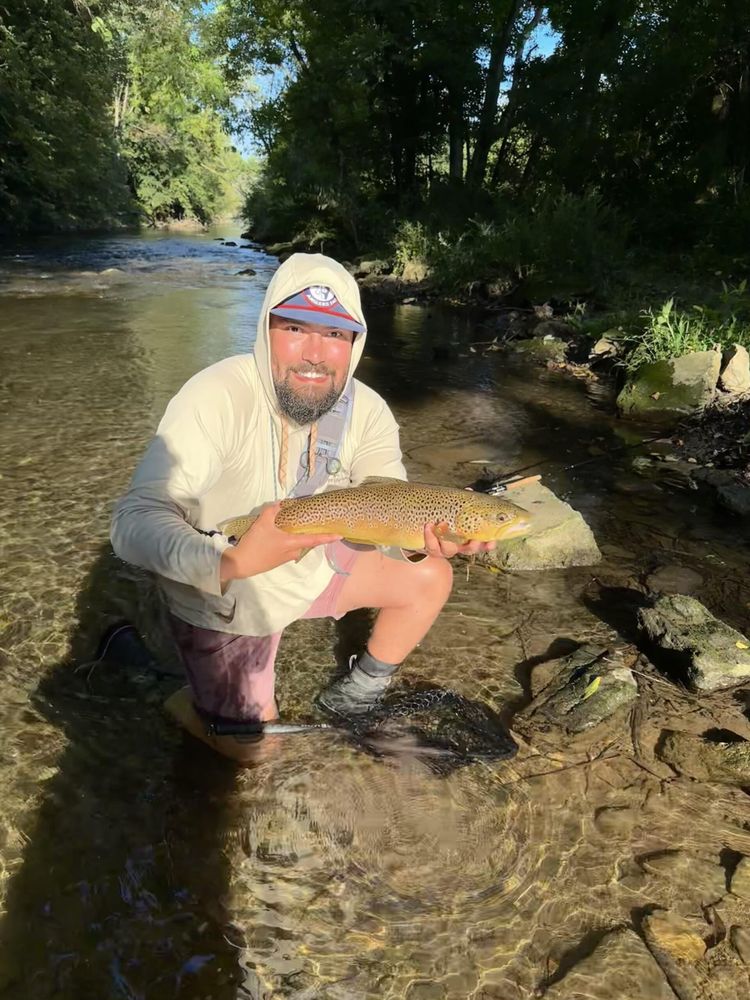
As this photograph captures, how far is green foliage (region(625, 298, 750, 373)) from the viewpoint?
975 cm

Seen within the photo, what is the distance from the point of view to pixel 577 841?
9.11ft

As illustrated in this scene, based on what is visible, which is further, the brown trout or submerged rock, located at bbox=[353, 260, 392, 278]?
submerged rock, located at bbox=[353, 260, 392, 278]

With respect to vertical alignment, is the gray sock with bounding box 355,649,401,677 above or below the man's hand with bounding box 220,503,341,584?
below

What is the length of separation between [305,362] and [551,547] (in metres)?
2.85

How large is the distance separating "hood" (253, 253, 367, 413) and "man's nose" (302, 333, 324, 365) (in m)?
0.17

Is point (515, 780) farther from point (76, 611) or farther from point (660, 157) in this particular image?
point (660, 157)

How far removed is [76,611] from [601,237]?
17.6 metres

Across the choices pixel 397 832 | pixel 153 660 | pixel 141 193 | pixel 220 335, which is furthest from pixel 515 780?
pixel 141 193

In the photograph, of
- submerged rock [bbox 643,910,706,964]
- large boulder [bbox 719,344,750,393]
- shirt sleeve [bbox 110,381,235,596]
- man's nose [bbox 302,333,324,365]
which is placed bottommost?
submerged rock [bbox 643,910,706,964]

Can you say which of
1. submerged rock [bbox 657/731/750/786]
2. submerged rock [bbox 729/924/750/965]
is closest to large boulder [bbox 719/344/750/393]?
submerged rock [bbox 657/731/750/786]

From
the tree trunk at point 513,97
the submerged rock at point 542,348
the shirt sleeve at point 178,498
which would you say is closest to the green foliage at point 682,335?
the submerged rock at point 542,348

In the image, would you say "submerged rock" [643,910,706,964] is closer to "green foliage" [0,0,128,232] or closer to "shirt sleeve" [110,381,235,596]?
"shirt sleeve" [110,381,235,596]

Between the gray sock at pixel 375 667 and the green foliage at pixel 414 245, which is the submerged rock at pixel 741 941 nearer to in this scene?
the gray sock at pixel 375 667

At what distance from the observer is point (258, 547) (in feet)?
8.28
